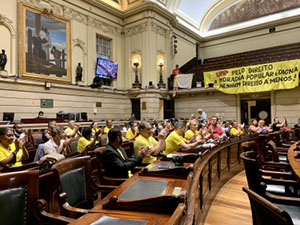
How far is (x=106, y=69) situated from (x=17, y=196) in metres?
13.1

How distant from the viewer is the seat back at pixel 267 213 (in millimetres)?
960

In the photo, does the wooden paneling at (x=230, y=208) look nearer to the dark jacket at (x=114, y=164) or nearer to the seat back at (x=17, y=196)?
the dark jacket at (x=114, y=164)

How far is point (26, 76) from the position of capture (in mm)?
10250

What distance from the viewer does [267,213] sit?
110 cm

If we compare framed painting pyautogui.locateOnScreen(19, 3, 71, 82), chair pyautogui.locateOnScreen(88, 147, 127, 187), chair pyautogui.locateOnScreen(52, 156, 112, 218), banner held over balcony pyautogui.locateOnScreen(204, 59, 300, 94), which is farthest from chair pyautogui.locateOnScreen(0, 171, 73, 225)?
banner held over balcony pyautogui.locateOnScreen(204, 59, 300, 94)

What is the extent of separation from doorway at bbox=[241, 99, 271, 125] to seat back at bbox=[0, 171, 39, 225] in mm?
13866

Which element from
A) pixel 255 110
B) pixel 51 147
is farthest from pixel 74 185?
pixel 255 110

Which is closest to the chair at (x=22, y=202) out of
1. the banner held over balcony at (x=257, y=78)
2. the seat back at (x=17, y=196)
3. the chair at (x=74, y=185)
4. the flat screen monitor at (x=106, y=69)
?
the seat back at (x=17, y=196)

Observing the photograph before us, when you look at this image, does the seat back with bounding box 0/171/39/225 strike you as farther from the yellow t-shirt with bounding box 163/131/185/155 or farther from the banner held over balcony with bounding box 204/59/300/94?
the banner held over balcony with bounding box 204/59/300/94

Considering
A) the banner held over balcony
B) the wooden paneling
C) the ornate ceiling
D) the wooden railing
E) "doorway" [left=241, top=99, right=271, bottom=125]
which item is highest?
the ornate ceiling

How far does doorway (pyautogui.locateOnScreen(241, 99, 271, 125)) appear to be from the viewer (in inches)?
518

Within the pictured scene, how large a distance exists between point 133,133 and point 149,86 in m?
7.60

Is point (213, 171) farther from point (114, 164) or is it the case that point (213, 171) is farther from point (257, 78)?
point (257, 78)

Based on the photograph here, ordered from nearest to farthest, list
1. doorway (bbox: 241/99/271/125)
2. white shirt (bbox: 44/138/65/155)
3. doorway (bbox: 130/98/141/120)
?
white shirt (bbox: 44/138/65/155), doorway (bbox: 241/99/271/125), doorway (bbox: 130/98/141/120)
